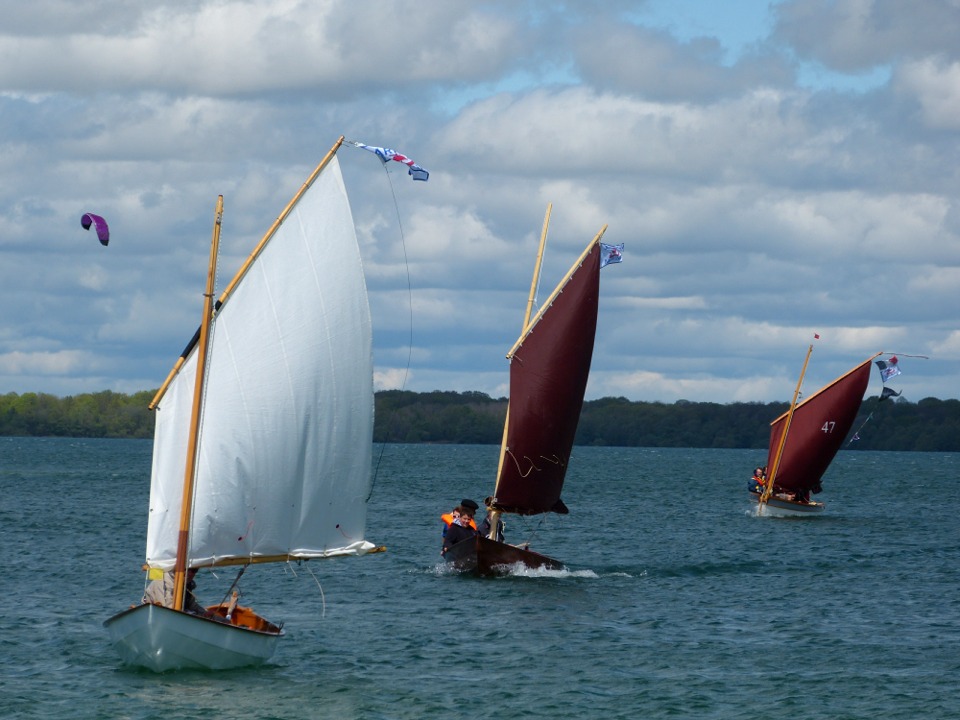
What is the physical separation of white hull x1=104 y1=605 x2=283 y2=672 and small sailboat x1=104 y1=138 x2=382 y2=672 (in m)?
0.03

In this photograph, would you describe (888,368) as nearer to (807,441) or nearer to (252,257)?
(807,441)

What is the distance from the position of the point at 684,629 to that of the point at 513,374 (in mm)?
10445

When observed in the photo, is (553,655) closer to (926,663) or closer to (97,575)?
(926,663)

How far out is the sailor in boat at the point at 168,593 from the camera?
2753 centimetres

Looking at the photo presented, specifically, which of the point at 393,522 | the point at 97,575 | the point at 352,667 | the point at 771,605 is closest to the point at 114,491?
the point at 393,522

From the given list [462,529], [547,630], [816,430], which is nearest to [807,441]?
[816,430]

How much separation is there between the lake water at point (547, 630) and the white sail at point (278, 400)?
2.85 metres

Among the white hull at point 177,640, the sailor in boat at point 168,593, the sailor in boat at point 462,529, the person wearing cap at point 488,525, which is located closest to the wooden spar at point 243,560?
the sailor in boat at point 168,593

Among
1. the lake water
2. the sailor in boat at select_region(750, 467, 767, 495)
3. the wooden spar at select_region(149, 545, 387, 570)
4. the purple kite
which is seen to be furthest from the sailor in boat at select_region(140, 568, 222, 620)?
the sailor in boat at select_region(750, 467, 767, 495)

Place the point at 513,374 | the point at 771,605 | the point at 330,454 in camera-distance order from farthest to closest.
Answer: the point at 513,374 → the point at 771,605 → the point at 330,454

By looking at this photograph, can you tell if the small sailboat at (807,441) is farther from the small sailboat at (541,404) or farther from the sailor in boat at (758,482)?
the small sailboat at (541,404)

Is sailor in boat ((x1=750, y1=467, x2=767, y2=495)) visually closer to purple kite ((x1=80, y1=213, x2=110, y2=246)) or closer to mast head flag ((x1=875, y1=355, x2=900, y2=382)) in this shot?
mast head flag ((x1=875, y1=355, x2=900, y2=382))

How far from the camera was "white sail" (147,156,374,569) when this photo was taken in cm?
2706

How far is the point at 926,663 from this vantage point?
32438mm
